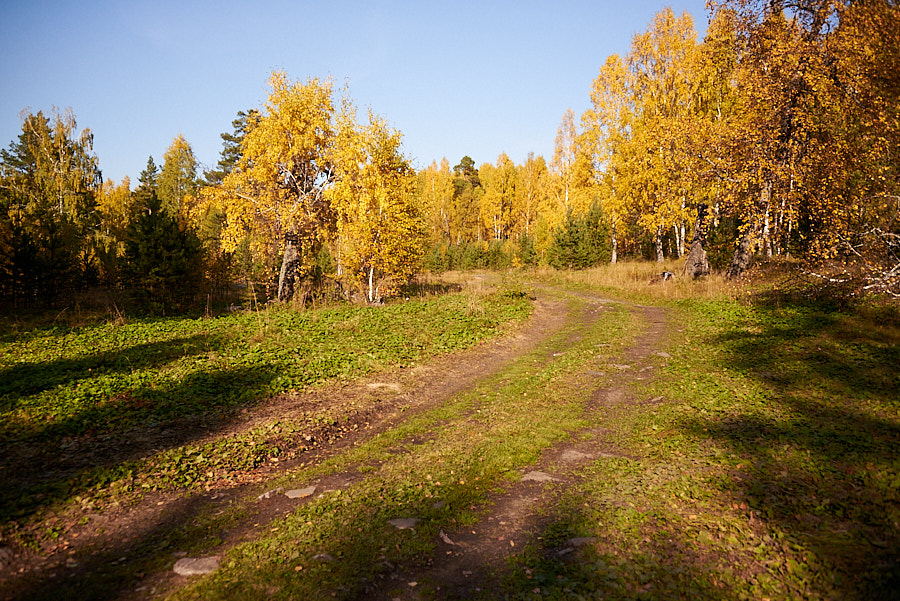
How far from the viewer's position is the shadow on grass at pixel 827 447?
3.58 m

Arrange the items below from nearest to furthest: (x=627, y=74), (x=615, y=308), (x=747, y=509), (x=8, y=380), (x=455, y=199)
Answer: (x=747, y=509) → (x=8, y=380) → (x=615, y=308) → (x=627, y=74) → (x=455, y=199)

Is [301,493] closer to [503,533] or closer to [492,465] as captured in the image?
[492,465]

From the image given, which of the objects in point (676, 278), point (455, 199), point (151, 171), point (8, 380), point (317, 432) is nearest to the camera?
point (317, 432)

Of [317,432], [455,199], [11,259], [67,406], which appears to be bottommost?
[317,432]

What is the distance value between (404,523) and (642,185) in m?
26.1

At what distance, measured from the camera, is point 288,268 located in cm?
2064

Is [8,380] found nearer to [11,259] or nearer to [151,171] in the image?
[11,259]

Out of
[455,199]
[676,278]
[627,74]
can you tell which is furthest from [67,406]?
[455,199]

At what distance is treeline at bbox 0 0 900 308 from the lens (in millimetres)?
11992

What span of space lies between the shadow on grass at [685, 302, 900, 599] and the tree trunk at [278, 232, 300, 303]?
17.3 m

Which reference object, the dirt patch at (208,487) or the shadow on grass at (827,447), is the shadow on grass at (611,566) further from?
the dirt patch at (208,487)

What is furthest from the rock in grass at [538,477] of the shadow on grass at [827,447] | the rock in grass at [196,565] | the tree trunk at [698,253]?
the tree trunk at [698,253]

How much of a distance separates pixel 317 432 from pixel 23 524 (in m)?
3.49

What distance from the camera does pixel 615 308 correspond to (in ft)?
59.0
